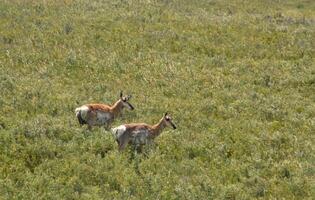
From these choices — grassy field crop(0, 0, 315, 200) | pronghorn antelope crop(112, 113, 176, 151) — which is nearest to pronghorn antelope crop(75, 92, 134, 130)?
grassy field crop(0, 0, 315, 200)

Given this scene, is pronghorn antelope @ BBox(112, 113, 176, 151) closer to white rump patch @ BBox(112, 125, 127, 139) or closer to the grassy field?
white rump patch @ BBox(112, 125, 127, 139)

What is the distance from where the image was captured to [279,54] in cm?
3325

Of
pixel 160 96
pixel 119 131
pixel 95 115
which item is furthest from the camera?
pixel 160 96

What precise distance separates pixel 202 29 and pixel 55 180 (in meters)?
22.4

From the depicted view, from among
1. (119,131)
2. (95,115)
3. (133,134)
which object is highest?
(95,115)

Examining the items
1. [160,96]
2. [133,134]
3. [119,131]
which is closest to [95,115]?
[119,131]

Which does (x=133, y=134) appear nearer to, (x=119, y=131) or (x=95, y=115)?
(x=119, y=131)

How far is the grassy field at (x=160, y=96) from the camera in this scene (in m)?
17.0

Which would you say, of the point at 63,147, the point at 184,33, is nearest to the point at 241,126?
the point at 63,147

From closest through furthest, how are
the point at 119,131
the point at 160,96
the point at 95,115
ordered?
the point at 119,131, the point at 95,115, the point at 160,96

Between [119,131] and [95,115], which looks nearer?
[119,131]

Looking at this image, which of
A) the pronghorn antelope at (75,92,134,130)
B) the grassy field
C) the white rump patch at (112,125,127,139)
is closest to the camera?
the grassy field

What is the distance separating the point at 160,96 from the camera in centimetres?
2514

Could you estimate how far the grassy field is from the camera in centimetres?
1697
